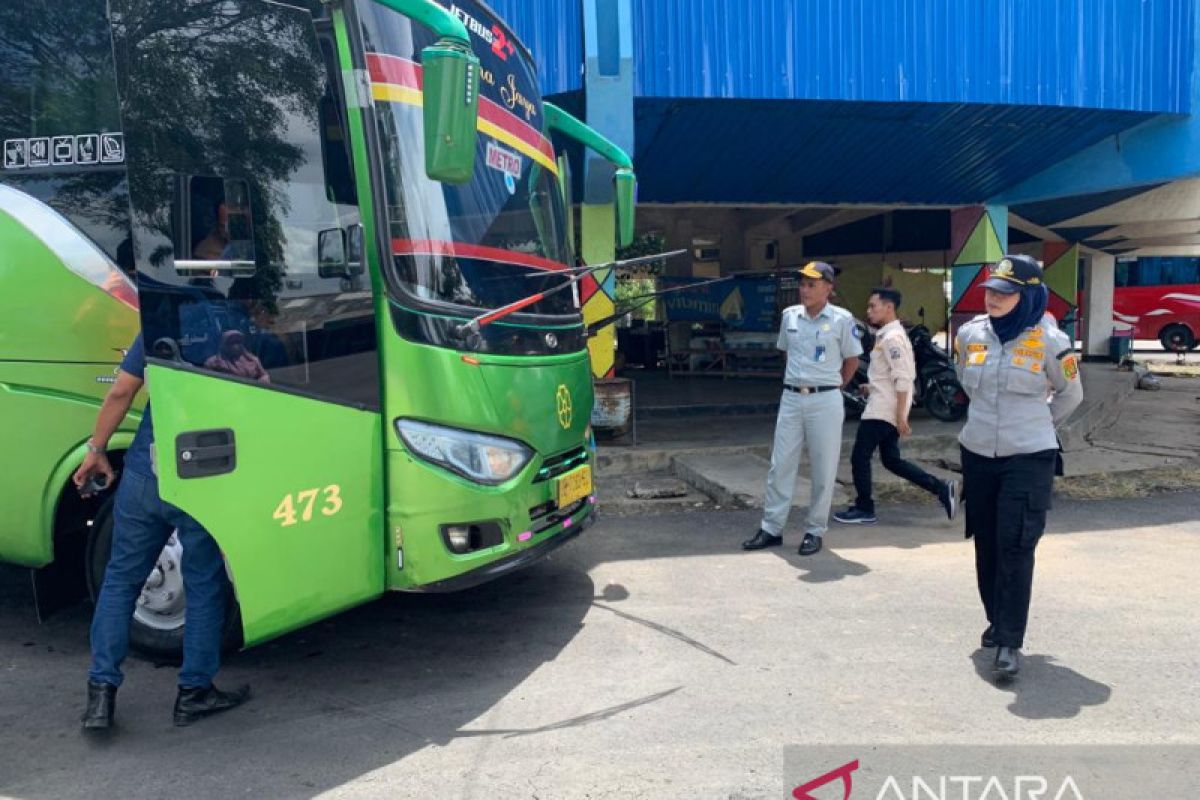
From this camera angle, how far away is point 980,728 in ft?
11.1

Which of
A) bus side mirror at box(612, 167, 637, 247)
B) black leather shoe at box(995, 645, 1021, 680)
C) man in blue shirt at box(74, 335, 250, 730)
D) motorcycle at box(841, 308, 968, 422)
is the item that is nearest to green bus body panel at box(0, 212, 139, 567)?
man in blue shirt at box(74, 335, 250, 730)

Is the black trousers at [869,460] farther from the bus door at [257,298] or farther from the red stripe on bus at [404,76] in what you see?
the bus door at [257,298]

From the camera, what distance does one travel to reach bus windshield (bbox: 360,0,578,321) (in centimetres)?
361

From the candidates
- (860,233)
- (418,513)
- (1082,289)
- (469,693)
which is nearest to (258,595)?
(418,513)

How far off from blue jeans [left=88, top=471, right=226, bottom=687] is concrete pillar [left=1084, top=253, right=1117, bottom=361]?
21.7 m

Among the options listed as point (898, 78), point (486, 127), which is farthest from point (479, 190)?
point (898, 78)

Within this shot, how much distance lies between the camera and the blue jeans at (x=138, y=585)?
11.1 feet

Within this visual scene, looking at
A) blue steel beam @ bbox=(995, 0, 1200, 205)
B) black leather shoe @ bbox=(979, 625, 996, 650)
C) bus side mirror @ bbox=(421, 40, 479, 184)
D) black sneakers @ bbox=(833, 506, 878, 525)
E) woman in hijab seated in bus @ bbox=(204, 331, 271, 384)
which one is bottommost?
black sneakers @ bbox=(833, 506, 878, 525)

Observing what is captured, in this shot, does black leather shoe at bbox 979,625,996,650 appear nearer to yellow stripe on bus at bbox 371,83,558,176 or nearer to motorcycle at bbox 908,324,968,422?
yellow stripe on bus at bbox 371,83,558,176

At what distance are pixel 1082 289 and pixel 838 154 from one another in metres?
14.4

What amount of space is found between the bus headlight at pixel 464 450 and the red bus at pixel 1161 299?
25.3 m

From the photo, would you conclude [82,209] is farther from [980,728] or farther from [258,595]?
[980,728]

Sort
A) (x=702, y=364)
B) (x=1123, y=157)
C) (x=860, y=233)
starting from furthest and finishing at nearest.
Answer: (x=860, y=233)
(x=702, y=364)
(x=1123, y=157)

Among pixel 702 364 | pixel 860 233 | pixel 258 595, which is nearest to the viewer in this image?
pixel 258 595
